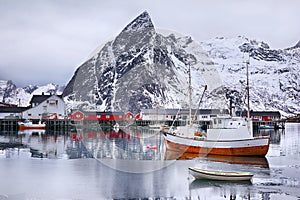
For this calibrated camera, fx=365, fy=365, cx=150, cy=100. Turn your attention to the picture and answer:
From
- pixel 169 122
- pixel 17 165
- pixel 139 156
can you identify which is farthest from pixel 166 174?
pixel 169 122

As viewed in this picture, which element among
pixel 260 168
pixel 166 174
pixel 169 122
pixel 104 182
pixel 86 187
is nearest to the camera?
pixel 86 187

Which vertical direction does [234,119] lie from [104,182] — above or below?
above

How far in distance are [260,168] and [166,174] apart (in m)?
7.69

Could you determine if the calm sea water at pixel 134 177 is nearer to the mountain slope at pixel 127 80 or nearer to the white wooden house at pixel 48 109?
the mountain slope at pixel 127 80

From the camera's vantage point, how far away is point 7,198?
59.5ft

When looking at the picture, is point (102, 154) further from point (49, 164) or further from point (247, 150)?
point (247, 150)

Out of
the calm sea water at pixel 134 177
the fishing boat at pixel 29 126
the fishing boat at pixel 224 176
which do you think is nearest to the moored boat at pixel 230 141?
the calm sea water at pixel 134 177

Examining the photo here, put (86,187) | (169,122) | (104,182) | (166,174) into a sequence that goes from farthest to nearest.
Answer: (169,122) < (166,174) < (104,182) < (86,187)

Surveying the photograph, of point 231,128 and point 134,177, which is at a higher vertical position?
point 231,128

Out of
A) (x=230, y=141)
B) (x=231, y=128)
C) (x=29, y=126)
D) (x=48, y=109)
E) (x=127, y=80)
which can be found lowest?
(x=29, y=126)

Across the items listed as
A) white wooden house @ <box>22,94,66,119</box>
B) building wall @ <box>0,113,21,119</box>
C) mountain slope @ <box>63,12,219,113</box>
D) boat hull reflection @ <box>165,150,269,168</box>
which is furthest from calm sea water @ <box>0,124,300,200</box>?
building wall @ <box>0,113,21,119</box>

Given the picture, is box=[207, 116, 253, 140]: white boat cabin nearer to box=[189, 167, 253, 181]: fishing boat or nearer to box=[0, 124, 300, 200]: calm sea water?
box=[0, 124, 300, 200]: calm sea water

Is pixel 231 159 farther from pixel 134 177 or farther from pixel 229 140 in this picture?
pixel 134 177

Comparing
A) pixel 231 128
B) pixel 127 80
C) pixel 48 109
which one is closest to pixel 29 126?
pixel 48 109
